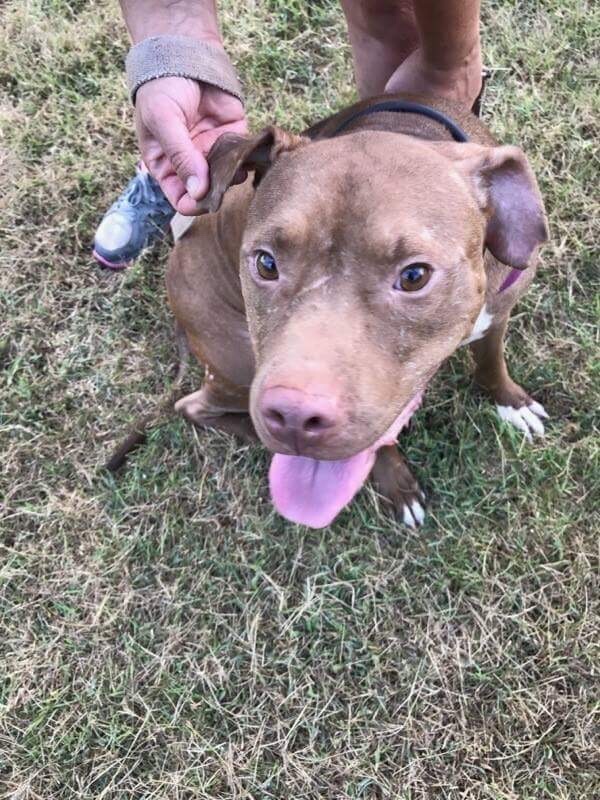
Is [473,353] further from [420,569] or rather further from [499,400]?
[420,569]

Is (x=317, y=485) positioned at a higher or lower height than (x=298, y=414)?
lower

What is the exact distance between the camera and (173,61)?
3018mm

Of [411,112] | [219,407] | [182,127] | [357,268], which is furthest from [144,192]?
[357,268]

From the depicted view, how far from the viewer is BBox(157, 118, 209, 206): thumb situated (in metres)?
2.80

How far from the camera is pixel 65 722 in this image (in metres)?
3.76

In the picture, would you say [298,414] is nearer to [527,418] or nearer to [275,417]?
[275,417]

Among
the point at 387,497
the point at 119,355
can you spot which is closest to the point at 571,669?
the point at 387,497

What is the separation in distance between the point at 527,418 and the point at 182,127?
2.07 metres

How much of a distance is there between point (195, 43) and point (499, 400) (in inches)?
82.1

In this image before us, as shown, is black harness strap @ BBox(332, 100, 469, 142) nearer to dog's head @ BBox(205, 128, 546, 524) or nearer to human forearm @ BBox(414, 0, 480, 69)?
dog's head @ BBox(205, 128, 546, 524)

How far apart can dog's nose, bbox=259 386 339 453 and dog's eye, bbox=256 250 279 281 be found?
489 millimetres

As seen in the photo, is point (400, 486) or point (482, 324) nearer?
point (482, 324)

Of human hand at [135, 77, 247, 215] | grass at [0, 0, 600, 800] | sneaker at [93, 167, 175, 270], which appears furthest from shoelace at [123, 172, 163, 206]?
human hand at [135, 77, 247, 215]

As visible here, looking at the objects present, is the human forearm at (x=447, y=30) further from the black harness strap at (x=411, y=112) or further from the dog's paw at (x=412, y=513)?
the dog's paw at (x=412, y=513)
